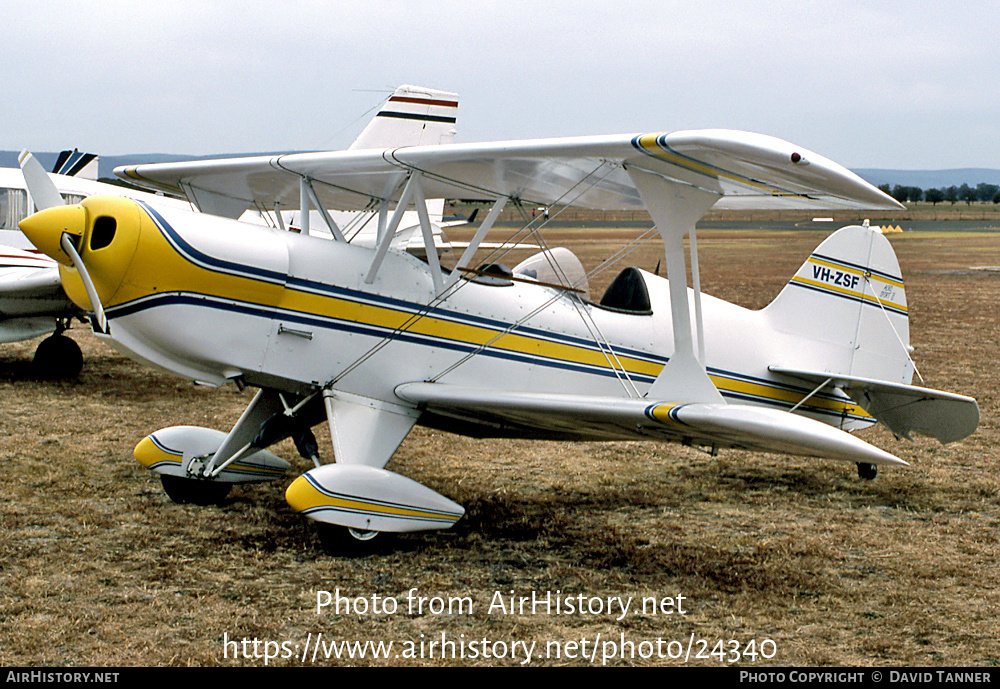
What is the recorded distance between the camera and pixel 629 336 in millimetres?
6504

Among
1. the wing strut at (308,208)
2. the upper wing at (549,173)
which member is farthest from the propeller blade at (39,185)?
the wing strut at (308,208)

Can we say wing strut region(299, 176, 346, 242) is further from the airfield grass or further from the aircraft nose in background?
the airfield grass

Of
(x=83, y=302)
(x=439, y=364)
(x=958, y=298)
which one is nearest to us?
(x=83, y=302)

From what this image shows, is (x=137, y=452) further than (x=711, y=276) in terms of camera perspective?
No

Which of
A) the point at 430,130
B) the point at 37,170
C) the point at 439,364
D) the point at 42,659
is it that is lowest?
the point at 42,659

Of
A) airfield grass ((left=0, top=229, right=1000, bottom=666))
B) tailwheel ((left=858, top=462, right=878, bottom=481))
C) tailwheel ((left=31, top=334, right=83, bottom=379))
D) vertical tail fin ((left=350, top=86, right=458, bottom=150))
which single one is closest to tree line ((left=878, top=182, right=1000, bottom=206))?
vertical tail fin ((left=350, top=86, right=458, bottom=150))

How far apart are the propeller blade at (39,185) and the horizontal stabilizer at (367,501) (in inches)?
90.8

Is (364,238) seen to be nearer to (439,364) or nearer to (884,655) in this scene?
(439,364)

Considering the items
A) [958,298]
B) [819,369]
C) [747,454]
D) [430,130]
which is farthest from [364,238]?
[958,298]

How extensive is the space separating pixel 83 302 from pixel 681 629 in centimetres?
366

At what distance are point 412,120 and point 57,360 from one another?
600cm

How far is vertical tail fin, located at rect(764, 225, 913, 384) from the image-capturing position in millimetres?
7262

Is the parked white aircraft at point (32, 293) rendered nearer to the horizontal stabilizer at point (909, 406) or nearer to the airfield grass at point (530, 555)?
the airfield grass at point (530, 555)

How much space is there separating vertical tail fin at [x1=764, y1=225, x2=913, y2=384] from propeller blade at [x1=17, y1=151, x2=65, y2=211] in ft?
16.3
